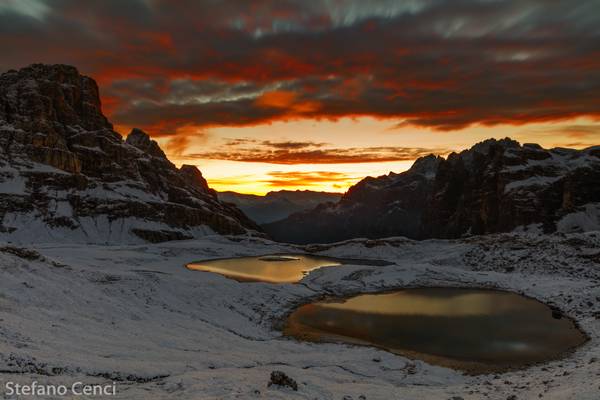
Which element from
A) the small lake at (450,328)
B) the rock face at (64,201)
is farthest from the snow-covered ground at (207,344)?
the rock face at (64,201)

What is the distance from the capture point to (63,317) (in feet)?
111

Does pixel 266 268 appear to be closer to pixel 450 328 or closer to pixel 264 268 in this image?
pixel 264 268

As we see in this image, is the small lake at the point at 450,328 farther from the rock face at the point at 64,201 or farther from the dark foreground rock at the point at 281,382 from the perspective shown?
the rock face at the point at 64,201

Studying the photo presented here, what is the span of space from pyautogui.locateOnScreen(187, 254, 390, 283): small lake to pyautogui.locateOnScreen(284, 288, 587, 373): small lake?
2636 centimetres

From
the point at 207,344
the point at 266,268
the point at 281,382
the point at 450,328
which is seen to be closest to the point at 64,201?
the point at 266,268

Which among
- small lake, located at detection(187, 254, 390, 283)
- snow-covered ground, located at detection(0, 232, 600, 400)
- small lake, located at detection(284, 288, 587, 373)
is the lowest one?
small lake, located at detection(187, 254, 390, 283)

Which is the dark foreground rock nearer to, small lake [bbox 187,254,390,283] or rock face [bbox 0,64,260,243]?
small lake [bbox 187,254,390,283]

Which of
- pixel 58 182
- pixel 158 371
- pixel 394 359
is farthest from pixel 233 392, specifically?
pixel 58 182

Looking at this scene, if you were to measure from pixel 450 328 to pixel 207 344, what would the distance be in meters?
28.4

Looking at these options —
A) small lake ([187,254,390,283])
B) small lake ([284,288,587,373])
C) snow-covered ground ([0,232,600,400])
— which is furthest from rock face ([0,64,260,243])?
small lake ([284,288,587,373])

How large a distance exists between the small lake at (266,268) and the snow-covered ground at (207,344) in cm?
1527

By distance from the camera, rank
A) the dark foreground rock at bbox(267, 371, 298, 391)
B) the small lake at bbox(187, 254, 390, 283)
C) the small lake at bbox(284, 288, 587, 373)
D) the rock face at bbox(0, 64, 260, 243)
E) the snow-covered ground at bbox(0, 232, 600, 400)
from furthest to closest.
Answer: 1. the rock face at bbox(0, 64, 260, 243)
2. the small lake at bbox(187, 254, 390, 283)
3. the small lake at bbox(284, 288, 587, 373)
4. the dark foreground rock at bbox(267, 371, 298, 391)
5. the snow-covered ground at bbox(0, 232, 600, 400)

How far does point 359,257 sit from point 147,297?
336 ft

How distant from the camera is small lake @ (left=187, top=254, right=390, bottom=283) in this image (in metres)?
90.9
